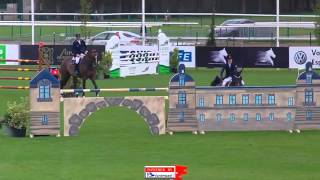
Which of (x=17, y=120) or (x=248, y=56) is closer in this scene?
(x=17, y=120)

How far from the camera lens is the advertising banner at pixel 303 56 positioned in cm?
4131

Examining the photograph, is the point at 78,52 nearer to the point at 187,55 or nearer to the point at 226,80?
the point at 226,80

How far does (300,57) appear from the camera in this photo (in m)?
41.5

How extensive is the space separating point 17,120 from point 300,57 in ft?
80.6

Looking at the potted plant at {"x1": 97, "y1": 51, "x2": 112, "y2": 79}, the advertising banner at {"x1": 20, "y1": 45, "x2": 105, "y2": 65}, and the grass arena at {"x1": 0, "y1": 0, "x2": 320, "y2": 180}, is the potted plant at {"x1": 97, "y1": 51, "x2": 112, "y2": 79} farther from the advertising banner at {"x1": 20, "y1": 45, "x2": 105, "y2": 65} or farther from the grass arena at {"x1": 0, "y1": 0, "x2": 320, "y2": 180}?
the grass arena at {"x1": 0, "y1": 0, "x2": 320, "y2": 180}

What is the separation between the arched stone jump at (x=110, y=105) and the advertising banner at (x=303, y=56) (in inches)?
894

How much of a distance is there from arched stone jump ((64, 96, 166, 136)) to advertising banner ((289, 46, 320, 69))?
74.5ft

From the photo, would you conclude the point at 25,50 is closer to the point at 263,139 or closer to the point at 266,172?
the point at 263,139

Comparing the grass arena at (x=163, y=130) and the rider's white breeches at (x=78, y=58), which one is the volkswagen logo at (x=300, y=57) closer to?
the grass arena at (x=163, y=130)

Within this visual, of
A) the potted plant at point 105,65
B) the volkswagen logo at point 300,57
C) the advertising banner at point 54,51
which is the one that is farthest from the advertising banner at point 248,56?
the potted plant at point 105,65

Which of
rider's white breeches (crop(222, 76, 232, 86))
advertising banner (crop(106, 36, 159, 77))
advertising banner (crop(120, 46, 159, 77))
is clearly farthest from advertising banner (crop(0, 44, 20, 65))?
rider's white breeches (crop(222, 76, 232, 86))

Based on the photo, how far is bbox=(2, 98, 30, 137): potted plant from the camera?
19.0 m
